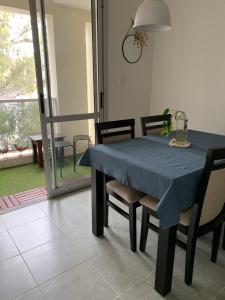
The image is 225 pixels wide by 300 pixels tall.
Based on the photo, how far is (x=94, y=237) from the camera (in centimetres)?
205

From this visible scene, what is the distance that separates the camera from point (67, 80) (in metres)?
2.77

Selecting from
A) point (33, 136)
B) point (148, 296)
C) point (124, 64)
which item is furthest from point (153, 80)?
point (148, 296)

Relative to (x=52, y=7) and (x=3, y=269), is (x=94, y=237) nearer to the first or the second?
(x=3, y=269)

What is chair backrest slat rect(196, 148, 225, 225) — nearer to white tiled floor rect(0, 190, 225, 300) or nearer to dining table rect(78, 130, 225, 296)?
dining table rect(78, 130, 225, 296)

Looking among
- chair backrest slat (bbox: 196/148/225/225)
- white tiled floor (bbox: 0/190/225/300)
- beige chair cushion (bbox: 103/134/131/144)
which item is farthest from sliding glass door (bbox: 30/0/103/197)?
chair backrest slat (bbox: 196/148/225/225)

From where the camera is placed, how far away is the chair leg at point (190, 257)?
1.45 m

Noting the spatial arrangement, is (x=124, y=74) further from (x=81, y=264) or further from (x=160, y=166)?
(x=81, y=264)

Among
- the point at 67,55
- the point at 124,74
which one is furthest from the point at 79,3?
the point at 124,74

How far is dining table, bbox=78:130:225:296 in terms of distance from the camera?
124 centimetres

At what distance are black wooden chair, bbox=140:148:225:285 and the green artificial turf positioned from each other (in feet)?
5.16

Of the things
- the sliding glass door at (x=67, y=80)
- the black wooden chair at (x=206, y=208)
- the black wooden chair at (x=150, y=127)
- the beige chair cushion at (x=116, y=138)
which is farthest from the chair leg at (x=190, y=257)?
the sliding glass door at (x=67, y=80)

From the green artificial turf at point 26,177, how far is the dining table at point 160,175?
111 centimetres

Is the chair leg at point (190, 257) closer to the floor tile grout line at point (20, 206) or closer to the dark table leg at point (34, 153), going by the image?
the floor tile grout line at point (20, 206)

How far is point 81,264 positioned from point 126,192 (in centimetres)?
65
